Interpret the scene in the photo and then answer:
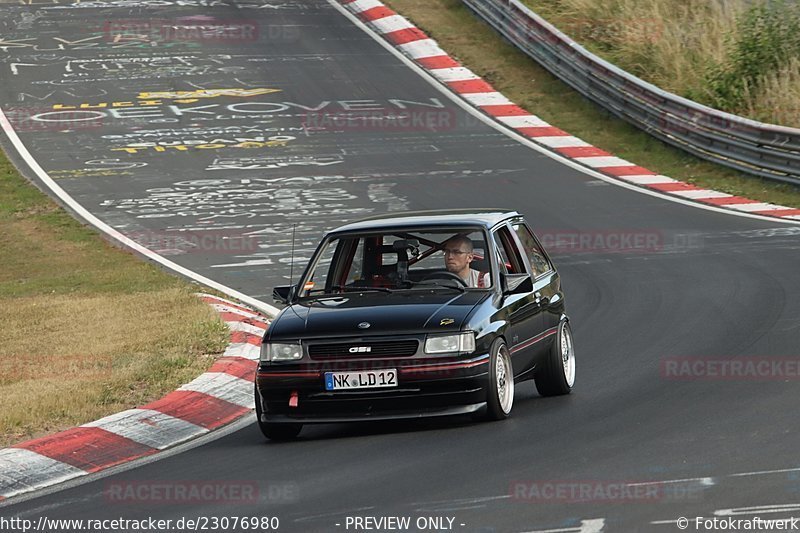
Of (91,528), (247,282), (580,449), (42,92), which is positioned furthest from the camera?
(42,92)

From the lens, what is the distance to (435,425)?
958 cm

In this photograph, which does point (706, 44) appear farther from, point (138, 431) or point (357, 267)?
point (138, 431)

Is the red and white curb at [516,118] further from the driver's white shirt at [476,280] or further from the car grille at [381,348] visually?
the car grille at [381,348]

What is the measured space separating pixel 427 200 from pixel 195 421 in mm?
11431

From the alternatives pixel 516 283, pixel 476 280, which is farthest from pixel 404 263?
pixel 516 283

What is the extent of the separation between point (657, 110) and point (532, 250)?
49.6 ft

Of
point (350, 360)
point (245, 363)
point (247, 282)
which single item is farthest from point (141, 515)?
point (247, 282)

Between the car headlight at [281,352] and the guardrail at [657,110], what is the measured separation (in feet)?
48.2

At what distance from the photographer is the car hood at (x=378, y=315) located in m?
9.14

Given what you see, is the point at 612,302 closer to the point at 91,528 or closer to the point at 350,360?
the point at 350,360

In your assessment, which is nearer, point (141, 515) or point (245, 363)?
point (141, 515)

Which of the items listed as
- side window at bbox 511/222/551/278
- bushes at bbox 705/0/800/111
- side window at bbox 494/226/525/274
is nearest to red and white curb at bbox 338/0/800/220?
bushes at bbox 705/0/800/111

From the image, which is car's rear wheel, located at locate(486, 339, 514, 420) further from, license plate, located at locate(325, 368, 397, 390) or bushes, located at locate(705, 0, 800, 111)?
bushes, located at locate(705, 0, 800, 111)

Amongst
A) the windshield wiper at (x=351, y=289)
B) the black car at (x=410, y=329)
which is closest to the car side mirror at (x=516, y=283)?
the black car at (x=410, y=329)
